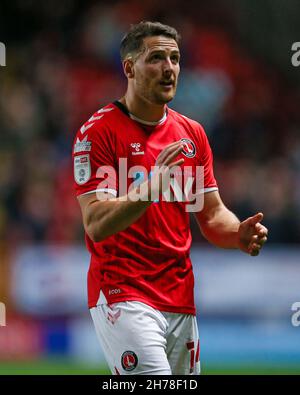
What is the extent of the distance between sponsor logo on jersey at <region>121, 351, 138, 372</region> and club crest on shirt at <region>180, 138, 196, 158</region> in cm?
128

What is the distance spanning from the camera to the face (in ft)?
17.4

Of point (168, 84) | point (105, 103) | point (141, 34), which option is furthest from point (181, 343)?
point (105, 103)

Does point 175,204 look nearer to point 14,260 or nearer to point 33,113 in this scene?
point 14,260

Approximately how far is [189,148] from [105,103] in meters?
7.89

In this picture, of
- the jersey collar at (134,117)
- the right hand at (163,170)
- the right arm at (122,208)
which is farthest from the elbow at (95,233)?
the jersey collar at (134,117)

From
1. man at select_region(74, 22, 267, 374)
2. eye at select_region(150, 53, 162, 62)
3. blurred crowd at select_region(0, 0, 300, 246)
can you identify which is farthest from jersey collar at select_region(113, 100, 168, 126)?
blurred crowd at select_region(0, 0, 300, 246)

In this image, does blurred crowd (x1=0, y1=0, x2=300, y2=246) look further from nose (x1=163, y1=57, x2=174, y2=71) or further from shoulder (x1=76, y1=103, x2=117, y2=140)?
nose (x1=163, y1=57, x2=174, y2=71)

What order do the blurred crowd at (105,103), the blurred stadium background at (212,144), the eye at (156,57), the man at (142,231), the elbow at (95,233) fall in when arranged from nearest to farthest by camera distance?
the elbow at (95,233) → the man at (142,231) → the eye at (156,57) → the blurred stadium background at (212,144) → the blurred crowd at (105,103)

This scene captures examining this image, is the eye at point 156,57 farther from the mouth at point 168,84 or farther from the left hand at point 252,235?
the left hand at point 252,235

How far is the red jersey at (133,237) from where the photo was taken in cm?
516

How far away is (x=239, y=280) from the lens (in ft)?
37.1

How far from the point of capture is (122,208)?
4812 millimetres

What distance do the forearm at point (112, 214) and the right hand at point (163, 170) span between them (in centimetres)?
7

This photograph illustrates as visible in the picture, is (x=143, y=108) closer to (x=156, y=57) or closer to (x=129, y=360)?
(x=156, y=57)
